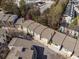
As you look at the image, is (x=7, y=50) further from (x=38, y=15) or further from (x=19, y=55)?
(x=38, y=15)

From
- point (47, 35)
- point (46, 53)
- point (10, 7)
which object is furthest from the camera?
point (10, 7)

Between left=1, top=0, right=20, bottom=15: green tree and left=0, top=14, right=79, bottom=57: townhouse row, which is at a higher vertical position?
left=1, top=0, right=20, bottom=15: green tree

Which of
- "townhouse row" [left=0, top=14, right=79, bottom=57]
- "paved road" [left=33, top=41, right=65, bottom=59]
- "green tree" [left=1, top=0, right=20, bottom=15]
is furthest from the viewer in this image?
"green tree" [left=1, top=0, right=20, bottom=15]

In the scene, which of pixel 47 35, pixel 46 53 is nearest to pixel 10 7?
pixel 47 35

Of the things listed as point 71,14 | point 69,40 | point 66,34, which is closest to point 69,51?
point 69,40

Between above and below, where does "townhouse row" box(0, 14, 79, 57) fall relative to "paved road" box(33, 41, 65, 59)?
above

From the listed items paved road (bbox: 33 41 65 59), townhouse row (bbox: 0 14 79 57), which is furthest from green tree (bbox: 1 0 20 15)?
paved road (bbox: 33 41 65 59)

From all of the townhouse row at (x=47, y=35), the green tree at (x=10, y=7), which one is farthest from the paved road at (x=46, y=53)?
the green tree at (x=10, y=7)

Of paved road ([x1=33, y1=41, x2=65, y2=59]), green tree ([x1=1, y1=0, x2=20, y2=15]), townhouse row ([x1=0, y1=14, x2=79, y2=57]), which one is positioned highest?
green tree ([x1=1, y1=0, x2=20, y2=15])

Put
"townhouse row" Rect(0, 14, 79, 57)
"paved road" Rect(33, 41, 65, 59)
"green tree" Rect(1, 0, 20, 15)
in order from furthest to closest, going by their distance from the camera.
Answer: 1. "green tree" Rect(1, 0, 20, 15)
2. "townhouse row" Rect(0, 14, 79, 57)
3. "paved road" Rect(33, 41, 65, 59)

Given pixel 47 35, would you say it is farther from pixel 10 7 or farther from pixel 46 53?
pixel 10 7

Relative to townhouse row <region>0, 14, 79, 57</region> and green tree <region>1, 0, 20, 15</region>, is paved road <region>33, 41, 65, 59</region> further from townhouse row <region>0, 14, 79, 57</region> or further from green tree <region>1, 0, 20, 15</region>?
green tree <region>1, 0, 20, 15</region>

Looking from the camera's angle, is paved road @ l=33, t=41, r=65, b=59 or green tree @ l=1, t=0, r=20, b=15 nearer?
paved road @ l=33, t=41, r=65, b=59
